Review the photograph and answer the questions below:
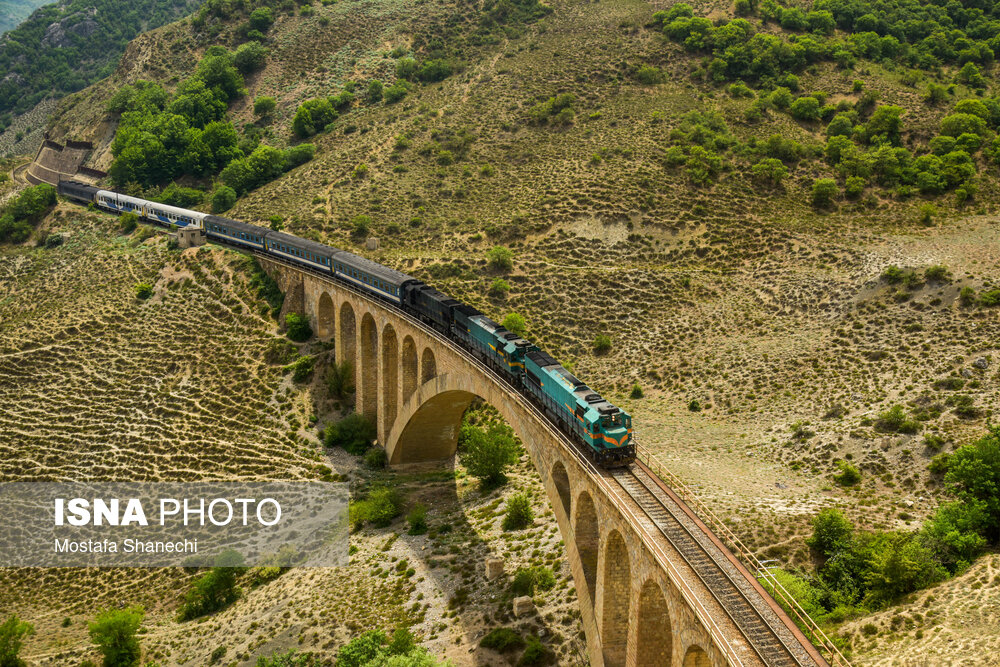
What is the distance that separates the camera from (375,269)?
172 ft

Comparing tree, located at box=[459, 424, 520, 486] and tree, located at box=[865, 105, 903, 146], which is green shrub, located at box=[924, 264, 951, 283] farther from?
tree, located at box=[459, 424, 520, 486]

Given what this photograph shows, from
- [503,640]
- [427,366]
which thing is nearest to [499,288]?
[427,366]

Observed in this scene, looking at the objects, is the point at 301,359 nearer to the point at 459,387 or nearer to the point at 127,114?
the point at 459,387

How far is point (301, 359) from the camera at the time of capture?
57.9 metres

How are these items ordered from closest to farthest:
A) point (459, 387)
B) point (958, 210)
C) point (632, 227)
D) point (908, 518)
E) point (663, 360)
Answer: point (908, 518), point (459, 387), point (663, 360), point (958, 210), point (632, 227)

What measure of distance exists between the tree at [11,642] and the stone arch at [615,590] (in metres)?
29.4

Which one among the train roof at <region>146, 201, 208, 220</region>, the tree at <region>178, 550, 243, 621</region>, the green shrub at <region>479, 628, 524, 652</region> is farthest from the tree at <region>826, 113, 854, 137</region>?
the tree at <region>178, 550, 243, 621</region>

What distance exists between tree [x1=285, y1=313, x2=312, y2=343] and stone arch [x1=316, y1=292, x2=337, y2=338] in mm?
933

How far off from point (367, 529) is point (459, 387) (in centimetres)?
1000

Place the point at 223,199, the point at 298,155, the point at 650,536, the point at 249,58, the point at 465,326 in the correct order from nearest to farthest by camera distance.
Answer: the point at 650,536 < the point at 465,326 < the point at 223,199 < the point at 298,155 < the point at 249,58

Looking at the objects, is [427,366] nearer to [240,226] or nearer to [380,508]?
[380,508]

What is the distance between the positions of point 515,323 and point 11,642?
114 ft

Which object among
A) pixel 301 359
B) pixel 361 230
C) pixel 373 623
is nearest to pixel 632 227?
pixel 361 230

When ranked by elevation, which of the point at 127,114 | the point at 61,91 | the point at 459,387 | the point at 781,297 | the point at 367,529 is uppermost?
the point at 61,91
